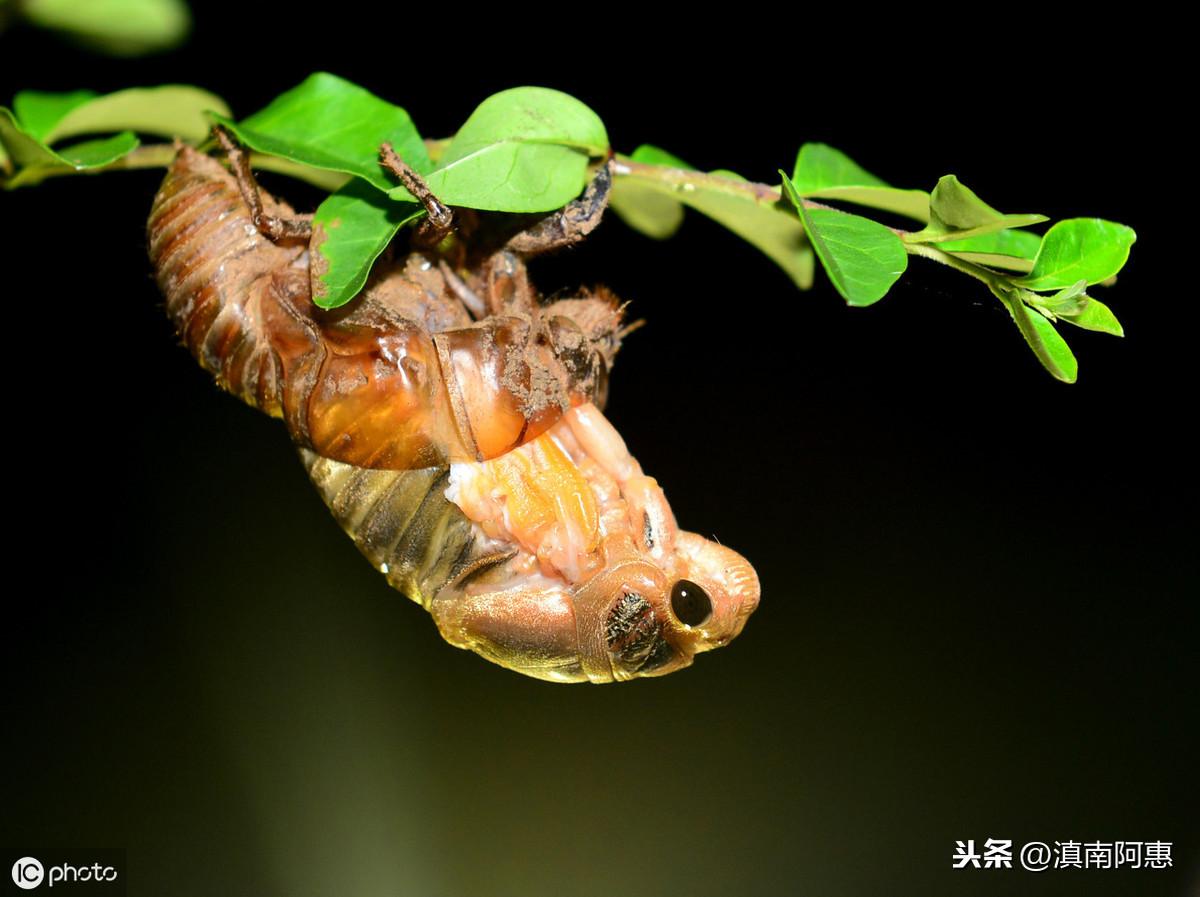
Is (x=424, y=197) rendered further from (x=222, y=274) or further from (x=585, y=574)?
(x=585, y=574)

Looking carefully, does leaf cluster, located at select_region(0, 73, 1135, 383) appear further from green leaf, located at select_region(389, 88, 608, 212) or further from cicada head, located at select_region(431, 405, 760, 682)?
cicada head, located at select_region(431, 405, 760, 682)

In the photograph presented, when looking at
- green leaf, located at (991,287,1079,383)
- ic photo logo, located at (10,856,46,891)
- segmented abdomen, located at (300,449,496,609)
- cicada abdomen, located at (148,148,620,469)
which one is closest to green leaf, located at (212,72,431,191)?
cicada abdomen, located at (148,148,620,469)

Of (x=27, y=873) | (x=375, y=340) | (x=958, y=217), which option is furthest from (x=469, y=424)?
(x=27, y=873)

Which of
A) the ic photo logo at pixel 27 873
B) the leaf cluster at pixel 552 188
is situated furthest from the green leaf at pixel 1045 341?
the ic photo logo at pixel 27 873

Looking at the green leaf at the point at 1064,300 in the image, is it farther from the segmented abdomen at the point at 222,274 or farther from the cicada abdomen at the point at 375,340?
the segmented abdomen at the point at 222,274

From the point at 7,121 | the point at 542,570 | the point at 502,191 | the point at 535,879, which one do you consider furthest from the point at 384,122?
the point at 535,879

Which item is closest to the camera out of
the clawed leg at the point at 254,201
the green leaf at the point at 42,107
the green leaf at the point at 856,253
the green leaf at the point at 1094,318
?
the green leaf at the point at 856,253
